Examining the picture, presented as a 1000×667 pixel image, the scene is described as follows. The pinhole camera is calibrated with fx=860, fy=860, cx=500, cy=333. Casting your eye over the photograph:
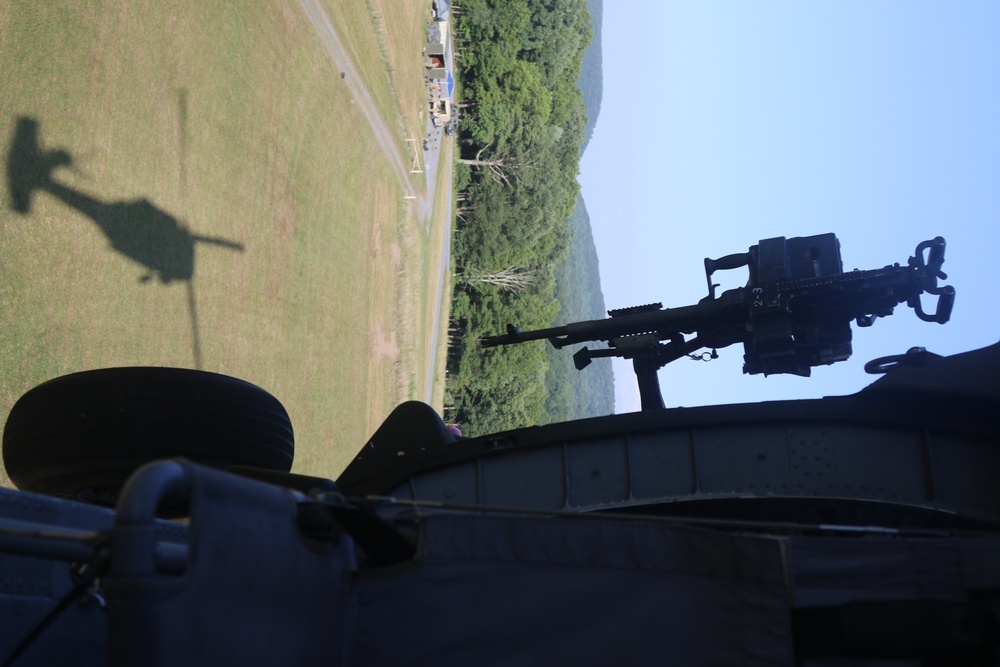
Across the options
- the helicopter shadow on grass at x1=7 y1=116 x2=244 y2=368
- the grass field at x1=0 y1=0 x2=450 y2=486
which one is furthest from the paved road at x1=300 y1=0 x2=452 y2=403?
the helicopter shadow on grass at x1=7 y1=116 x2=244 y2=368

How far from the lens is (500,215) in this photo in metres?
53.6

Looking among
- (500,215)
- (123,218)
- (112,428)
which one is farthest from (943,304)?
(500,215)

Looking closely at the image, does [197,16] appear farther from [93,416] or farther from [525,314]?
[525,314]

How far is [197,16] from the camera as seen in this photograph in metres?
16.2

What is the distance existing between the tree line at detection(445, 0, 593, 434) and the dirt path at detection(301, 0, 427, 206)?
13.4 m

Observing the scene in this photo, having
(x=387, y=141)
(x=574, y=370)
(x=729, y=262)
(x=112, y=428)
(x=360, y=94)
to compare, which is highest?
(x=387, y=141)

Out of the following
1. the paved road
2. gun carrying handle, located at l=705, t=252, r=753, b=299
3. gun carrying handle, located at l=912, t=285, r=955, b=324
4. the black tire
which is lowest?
the black tire

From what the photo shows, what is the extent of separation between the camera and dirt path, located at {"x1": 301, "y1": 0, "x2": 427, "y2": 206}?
24.6m

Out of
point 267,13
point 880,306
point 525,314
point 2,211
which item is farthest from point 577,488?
point 525,314

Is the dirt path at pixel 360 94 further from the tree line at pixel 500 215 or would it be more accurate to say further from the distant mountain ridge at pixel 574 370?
the distant mountain ridge at pixel 574 370

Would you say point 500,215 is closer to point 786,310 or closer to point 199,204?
point 199,204

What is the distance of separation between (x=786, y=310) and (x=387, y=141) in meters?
26.8

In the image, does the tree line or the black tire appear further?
the tree line

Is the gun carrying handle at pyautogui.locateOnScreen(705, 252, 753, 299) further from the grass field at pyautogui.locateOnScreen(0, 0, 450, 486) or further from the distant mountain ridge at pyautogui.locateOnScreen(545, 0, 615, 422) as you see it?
the distant mountain ridge at pyautogui.locateOnScreen(545, 0, 615, 422)
